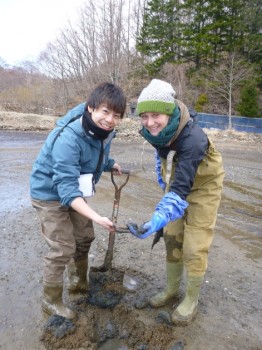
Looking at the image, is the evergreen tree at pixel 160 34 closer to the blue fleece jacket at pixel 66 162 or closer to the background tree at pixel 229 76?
the background tree at pixel 229 76

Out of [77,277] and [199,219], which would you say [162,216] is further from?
[77,277]

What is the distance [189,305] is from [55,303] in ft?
3.45

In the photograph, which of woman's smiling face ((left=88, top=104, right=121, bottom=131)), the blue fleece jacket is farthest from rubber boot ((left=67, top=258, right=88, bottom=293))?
woman's smiling face ((left=88, top=104, right=121, bottom=131))

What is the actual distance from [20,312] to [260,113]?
22441 mm

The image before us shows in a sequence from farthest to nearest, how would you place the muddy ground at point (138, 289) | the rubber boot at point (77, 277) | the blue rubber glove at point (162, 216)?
the rubber boot at point (77, 277) → the muddy ground at point (138, 289) → the blue rubber glove at point (162, 216)

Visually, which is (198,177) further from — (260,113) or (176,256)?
(260,113)

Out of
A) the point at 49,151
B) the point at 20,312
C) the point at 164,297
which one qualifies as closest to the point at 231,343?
the point at 164,297

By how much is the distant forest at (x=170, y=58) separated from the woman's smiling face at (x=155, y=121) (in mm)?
20927

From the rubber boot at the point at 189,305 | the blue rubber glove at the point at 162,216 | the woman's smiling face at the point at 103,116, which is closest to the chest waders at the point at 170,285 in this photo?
the rubber boot at the point at 189,305

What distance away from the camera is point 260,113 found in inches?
883

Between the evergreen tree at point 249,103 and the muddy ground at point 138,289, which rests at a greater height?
the evergreen tree at point 249,103

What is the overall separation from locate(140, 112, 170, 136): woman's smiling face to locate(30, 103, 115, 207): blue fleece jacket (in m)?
0.37

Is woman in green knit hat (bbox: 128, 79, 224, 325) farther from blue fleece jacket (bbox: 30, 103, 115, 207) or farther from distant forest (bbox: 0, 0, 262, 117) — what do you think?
distant forest (bbox: 0, 0, 262, 117)

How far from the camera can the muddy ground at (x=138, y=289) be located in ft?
8.03
